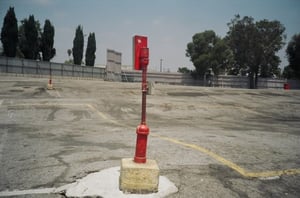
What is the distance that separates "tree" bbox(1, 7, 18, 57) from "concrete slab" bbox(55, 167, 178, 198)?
4383 centimetres

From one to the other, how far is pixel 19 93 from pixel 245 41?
1970 inches

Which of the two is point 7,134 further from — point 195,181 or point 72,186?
point 195,181

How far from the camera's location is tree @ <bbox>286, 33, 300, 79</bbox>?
6031 cm

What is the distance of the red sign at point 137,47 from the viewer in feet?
12.6

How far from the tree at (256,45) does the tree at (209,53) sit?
360 cm

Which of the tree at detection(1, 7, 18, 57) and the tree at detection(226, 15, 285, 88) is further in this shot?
the tree at detection(226, 15, 285, 88)

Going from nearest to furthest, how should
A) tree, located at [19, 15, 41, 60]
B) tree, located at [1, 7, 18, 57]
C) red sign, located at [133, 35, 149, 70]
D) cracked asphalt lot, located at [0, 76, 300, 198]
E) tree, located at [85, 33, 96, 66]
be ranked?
red sign, located at [133, 35, 149, 70] → cracked asphalt lot, located at [0, 76, 300, 198] → tree, located at [1, 7, 18, 57] → tree, located at [19, 15, 41, 60] → tree, located at [85, 33, 96, 66]

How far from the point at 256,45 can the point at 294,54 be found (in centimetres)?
1067

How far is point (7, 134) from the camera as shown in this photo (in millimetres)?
7852

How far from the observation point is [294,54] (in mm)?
60906

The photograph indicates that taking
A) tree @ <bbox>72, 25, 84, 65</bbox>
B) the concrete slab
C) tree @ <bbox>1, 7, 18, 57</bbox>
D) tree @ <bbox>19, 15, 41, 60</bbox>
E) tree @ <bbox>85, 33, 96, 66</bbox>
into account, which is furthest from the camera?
tree @ <bbox>85, 33, 96, 66</bbox>

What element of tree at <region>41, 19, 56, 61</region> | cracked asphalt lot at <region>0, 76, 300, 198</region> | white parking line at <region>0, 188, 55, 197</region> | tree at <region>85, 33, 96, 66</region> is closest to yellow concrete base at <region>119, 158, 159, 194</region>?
cracked asphalt lot at <region>0, 76, 300, 198</region>

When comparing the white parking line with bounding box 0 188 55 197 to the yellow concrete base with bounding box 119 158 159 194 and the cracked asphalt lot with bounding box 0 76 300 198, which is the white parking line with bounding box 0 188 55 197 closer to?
the cracked asphalt lot with bounding box 0 76 300 198

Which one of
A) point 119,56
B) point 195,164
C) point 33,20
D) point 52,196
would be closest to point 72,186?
point 52,196
